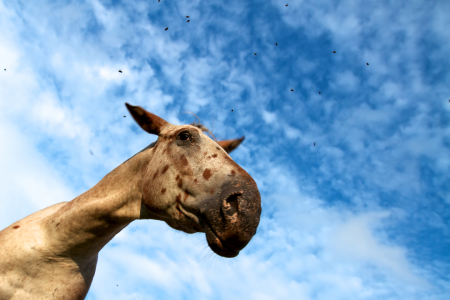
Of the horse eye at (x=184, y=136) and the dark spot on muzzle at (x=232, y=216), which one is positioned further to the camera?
the horse eye at (x=184, y=136)

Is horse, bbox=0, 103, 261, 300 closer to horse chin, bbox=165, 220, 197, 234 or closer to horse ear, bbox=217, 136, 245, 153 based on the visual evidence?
horse chin, bbox=165, 220, 197, 234

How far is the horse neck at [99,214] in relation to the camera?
10.9ft

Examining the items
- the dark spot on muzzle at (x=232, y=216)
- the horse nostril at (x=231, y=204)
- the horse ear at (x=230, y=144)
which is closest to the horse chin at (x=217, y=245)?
the dark spot on muzzle at (x=232, y=216)

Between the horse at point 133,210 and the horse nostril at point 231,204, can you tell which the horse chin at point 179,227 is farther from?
the horse nostril at point 231,204

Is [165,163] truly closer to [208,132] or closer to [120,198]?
[120,198]

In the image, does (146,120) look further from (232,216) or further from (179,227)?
(232,216)

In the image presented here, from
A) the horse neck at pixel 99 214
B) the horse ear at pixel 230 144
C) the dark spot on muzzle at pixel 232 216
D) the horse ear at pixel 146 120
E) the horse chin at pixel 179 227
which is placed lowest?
the horse neck at pixel 99 214

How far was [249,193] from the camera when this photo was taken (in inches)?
97.5

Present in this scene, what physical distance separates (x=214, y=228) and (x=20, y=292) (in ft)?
8.51

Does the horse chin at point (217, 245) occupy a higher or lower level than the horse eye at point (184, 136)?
lower

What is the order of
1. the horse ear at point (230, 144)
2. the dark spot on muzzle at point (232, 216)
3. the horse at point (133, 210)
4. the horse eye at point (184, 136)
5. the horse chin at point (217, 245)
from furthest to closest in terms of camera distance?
the horse ear at point (230, 144) → the horse eye at point (184, 136) → the horse at point (133, 210) → the horse chin at point (217, 245) → the dark spot on muzzle at point (232, 216)

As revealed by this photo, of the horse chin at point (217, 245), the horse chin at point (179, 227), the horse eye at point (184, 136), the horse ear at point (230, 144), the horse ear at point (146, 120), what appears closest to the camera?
the horse chin at point (217, 245)

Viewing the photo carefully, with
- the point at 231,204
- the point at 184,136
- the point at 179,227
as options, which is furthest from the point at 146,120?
the point at 231,204

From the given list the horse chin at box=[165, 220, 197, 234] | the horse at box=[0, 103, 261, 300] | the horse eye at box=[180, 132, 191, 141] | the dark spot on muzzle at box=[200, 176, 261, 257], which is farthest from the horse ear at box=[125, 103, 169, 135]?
the dark spot on muzzle at box=[200, 176, 261, 257]
